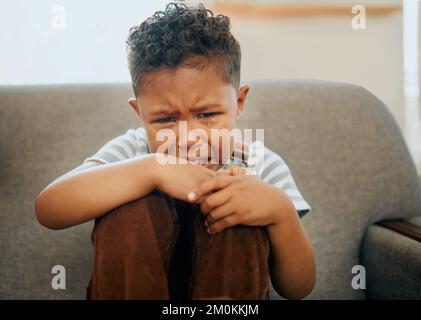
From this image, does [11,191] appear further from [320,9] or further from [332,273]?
[320,9]

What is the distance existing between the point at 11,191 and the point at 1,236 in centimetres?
10

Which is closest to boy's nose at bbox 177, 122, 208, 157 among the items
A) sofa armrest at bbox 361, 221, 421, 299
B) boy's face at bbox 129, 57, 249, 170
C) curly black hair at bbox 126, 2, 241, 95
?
boy's face at bbox 129, 57, 249, 170

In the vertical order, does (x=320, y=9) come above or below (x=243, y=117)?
above

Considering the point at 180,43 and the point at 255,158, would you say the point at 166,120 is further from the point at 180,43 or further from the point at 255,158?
the point at 255,158

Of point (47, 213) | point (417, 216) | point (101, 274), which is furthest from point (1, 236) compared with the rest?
point (417, 216)

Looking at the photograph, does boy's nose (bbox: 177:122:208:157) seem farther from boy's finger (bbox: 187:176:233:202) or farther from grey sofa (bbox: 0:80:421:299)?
grey sofa (bbox: 0:80:421:299)

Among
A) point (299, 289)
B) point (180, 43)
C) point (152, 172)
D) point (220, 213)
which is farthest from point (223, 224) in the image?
point (180, 43)

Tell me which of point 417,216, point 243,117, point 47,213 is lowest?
point 417,216

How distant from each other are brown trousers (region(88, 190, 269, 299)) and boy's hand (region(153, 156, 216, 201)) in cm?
3

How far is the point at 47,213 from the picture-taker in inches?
25.9

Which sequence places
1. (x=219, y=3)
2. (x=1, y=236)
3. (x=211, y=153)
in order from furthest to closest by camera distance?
(x=219, y=3) → (x=1, y=236) → (x=211, y=153)

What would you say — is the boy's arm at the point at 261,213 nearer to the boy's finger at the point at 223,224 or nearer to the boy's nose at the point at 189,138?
the boy's finger at the point at 223,224

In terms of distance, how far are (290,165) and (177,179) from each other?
1.49 feet

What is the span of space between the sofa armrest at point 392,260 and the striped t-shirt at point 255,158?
0.18 meters
